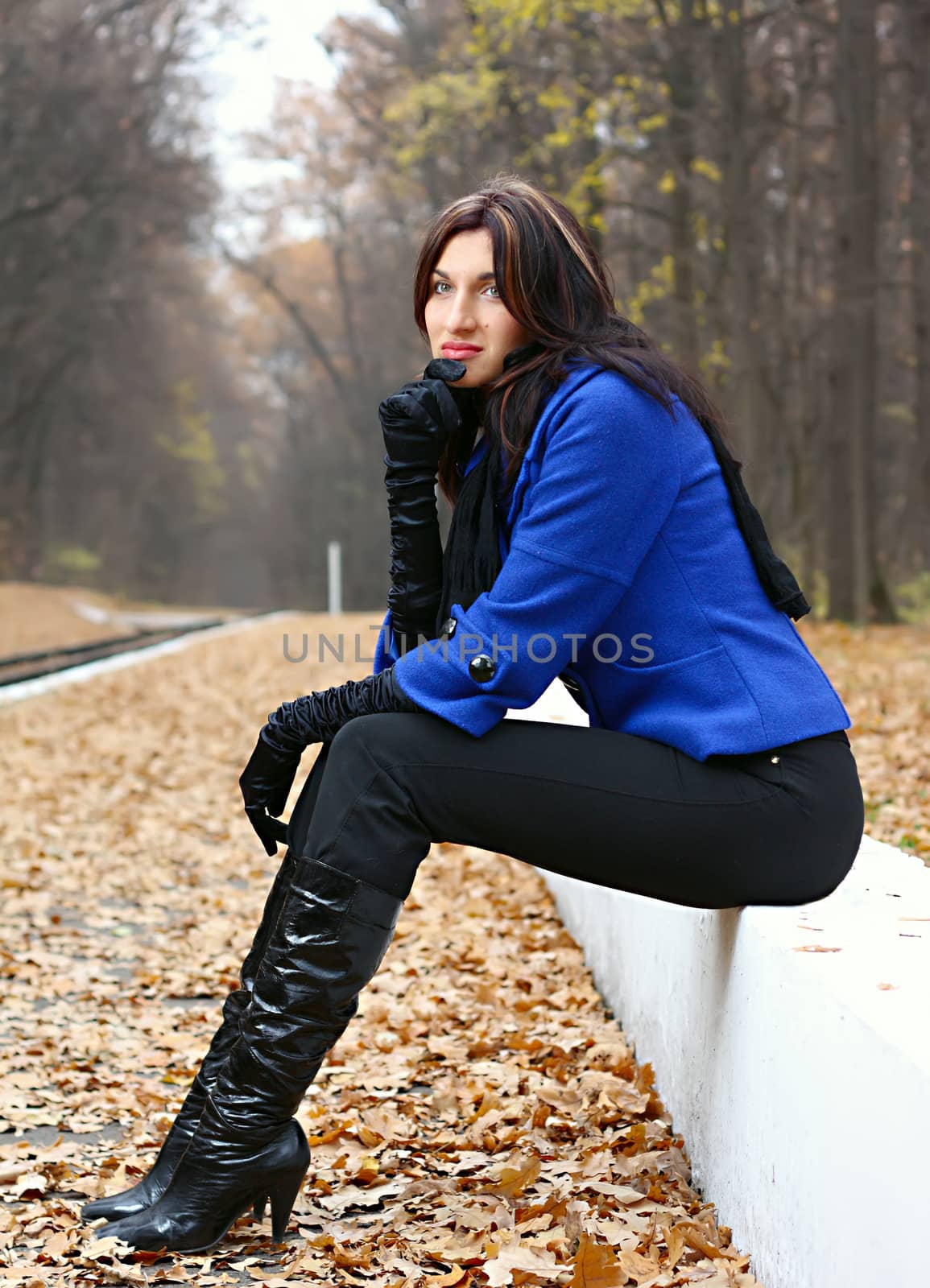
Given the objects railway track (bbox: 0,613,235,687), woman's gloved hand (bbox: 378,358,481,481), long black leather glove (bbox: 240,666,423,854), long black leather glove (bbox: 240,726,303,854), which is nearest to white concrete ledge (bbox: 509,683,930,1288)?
long black leather glove (bbox: 240,666,423,854)

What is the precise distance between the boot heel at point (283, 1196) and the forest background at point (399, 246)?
2000 mm

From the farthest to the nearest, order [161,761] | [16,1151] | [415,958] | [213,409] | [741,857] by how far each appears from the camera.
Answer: [213,409], [161,761], [415,958], [16,1151], [741,857]

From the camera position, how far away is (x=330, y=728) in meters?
2.59

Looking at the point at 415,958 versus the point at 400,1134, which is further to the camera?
the point at 415,958

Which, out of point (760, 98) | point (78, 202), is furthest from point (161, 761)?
point (78, 202)

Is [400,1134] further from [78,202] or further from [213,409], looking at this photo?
[213,409]

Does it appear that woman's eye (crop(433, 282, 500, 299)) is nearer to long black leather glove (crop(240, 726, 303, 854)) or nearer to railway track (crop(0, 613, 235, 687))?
long black leather glove (crop(240, 726, 303, 854))

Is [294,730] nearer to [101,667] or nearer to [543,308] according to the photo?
[543,308]

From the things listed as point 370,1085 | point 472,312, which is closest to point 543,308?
point 472,312

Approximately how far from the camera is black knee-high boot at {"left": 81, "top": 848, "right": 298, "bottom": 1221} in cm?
252

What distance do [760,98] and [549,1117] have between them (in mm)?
17826

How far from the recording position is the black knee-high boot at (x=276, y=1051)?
2.43 m

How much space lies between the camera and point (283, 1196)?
2.54m

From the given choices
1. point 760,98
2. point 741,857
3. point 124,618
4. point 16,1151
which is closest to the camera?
point 741,857
